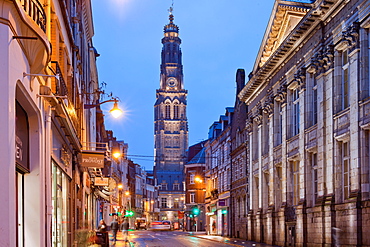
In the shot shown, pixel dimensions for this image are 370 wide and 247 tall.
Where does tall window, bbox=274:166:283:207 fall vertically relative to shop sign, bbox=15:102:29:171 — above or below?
below

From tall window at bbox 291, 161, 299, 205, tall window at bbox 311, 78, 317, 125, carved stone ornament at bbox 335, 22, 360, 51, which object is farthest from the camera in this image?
tall window at bbox 291, 161, 299, 205

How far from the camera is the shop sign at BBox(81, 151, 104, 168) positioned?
78.7 feet

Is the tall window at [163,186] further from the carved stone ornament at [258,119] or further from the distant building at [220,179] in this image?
the carved stone ornament at [258,119]

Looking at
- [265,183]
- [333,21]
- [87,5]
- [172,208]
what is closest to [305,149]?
[333,21]

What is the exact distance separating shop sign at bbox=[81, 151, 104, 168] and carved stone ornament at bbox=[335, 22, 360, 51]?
10.4 meters

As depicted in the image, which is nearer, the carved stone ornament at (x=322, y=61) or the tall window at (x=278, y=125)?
the carved stone ornament at (x=322, y=61)

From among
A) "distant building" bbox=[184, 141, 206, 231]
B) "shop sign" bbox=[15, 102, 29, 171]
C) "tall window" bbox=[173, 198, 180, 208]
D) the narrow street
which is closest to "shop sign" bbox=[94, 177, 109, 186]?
the narrow street

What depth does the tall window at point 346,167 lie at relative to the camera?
23.9 m

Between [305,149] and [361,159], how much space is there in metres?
7.50

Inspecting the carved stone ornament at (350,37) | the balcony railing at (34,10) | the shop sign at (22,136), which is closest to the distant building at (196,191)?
the carved stone ornament at (350,37)

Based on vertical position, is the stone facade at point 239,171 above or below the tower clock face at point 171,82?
below

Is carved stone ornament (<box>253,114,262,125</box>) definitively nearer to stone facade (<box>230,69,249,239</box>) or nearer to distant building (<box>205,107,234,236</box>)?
stone facade (<box>230,69,249,239</box>)

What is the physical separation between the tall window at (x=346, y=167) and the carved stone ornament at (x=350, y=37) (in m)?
3.81

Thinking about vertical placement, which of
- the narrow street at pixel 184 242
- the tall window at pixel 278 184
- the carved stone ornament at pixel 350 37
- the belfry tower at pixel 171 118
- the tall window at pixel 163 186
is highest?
the belfry tower at pixel 171 118
